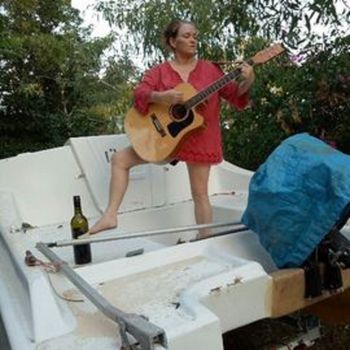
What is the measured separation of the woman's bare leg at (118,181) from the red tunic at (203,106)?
0.79 ft

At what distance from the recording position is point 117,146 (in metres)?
3.52

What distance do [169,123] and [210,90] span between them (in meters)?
0.27

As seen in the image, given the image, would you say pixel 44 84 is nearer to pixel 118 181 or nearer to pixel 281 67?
pixel 281 67

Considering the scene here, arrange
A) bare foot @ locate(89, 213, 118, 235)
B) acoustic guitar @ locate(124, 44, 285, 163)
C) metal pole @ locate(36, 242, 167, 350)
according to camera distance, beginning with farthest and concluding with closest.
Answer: acoustic guitar @ locate(124, 44, 285, 163), bare foot @ locate(89, 213, 118, 235), metal pole @ locate(36, 242, 167, 350)

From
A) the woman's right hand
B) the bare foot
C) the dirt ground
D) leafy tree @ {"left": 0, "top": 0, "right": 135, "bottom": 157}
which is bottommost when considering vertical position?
the dirt ground

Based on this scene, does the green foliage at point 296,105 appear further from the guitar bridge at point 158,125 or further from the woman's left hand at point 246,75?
the guitar bridge at point 158,125

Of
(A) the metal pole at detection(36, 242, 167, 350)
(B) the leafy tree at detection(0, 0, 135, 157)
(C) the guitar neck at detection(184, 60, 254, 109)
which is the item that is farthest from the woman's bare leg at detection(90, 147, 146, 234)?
(B) the leafy tree at detection(0, 0, 135, 157)

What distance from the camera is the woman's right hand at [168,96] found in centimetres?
260

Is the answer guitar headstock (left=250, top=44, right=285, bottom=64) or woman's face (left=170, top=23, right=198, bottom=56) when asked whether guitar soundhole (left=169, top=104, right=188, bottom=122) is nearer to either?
woman's face (left=170, top=23, right=198, bottom=56)

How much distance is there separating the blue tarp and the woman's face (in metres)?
1.12

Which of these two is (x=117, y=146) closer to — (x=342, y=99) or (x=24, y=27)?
(x=342, y=99)

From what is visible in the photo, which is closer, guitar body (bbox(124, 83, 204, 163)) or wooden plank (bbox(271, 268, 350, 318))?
wooden plank (bbox(271, 268, 350, 318))

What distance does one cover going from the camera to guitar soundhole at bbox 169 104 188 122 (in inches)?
106

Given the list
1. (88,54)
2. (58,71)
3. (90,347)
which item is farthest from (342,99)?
(58,71)
